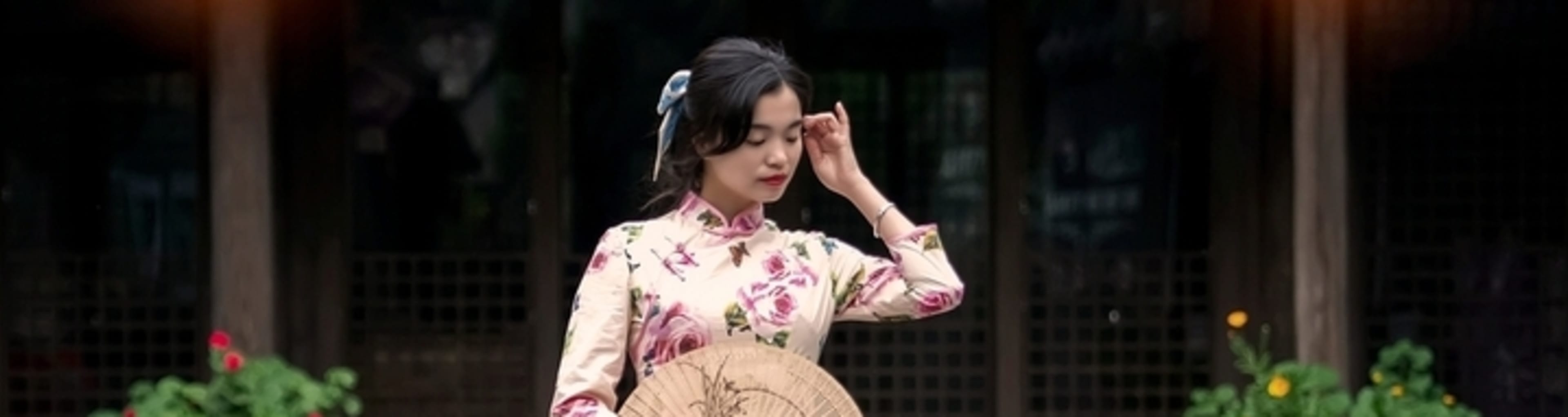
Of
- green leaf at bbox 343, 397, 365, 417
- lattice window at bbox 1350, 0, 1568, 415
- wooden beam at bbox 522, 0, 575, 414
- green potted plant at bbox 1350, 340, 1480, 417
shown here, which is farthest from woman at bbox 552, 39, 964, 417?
lattice window at bbox 1350, 0, 1568, 415

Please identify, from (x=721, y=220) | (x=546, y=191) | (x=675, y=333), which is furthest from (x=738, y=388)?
(x=546, y=191)

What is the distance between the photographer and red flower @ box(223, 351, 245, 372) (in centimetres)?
577

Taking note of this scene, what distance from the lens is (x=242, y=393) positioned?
5867 mm

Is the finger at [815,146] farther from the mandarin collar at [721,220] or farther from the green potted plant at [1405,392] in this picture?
the green potted plant at [1405,392]

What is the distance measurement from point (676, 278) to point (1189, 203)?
13.7ft

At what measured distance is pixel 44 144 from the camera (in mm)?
6539

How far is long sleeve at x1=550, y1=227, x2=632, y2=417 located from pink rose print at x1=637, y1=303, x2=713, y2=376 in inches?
1.5

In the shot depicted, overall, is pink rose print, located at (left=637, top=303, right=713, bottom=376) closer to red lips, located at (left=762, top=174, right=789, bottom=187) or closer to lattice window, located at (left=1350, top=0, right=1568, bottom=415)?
red lips, located at (left=762, top=174, right=789, bottom=187)

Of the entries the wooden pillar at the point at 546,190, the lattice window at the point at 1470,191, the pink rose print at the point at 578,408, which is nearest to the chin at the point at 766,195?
the pink rose print at the point at 578,408

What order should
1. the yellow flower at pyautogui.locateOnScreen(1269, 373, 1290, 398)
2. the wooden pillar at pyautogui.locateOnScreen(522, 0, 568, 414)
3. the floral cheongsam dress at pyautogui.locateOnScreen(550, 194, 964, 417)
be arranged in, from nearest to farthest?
the floral cheongsam dress at pyautogui.locateOnScreen(550, 194, 964, 417)
the yellow flower at pyautogui.locateOnScreen(1269, 373, 1290, 398)
the wooden pillar at pyautogui.locateOnScreen(522, 0, 568, 414)

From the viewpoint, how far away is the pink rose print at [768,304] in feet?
8.73

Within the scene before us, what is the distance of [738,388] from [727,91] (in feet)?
1.19

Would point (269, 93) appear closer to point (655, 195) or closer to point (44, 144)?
point (44, 144)

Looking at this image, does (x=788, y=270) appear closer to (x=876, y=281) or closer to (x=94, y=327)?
(x=876, y=281)
